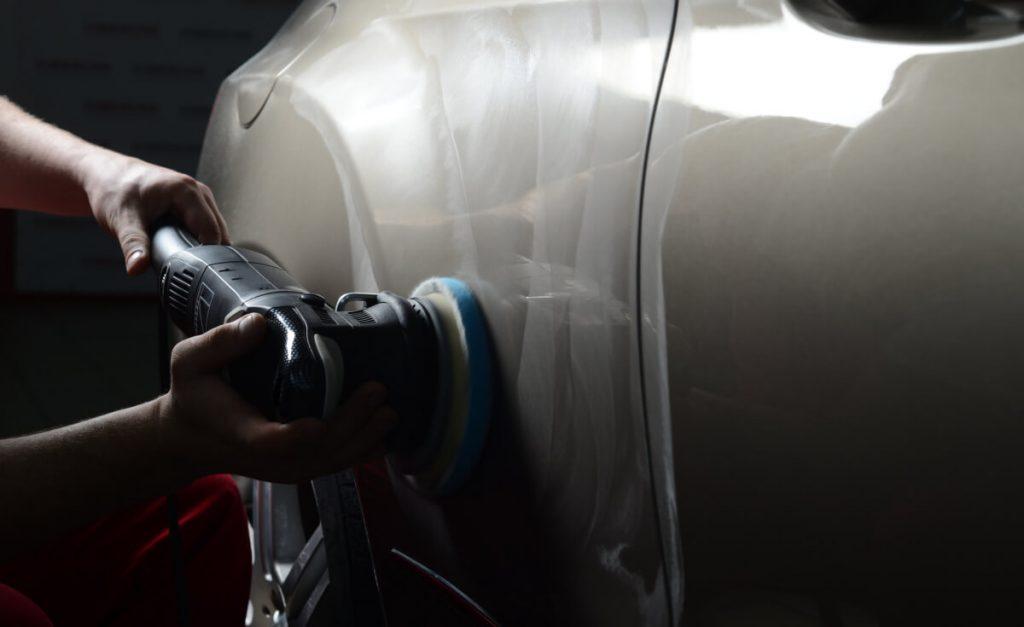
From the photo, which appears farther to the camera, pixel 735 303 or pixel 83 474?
pixel 83 474

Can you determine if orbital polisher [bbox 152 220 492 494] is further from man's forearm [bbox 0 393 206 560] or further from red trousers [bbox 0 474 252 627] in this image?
red trousers [bbox 0 474 252 627]

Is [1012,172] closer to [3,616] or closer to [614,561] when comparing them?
[614,561]

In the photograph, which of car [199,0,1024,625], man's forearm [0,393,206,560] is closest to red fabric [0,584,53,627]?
man's forearm [0,393,206,560]

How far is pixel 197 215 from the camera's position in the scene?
47.8 inches

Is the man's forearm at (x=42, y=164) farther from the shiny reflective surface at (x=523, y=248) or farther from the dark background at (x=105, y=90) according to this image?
the dark background at (x=105, y=90)

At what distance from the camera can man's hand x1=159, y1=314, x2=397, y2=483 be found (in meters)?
0.77

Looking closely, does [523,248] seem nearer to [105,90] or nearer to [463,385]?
[463,385]

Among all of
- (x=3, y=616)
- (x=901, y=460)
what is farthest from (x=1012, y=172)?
(x=3, y=616)

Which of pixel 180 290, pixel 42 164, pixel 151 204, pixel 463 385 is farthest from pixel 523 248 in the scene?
pixel 42 164

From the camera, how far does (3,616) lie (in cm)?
92

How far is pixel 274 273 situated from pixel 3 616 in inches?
15.4

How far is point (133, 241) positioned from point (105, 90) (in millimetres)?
3827

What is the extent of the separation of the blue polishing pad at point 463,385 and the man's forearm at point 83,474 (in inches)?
8.6

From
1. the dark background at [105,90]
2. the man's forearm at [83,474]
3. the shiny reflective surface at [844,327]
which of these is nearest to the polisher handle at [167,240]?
the man's forearm at [83,474]
